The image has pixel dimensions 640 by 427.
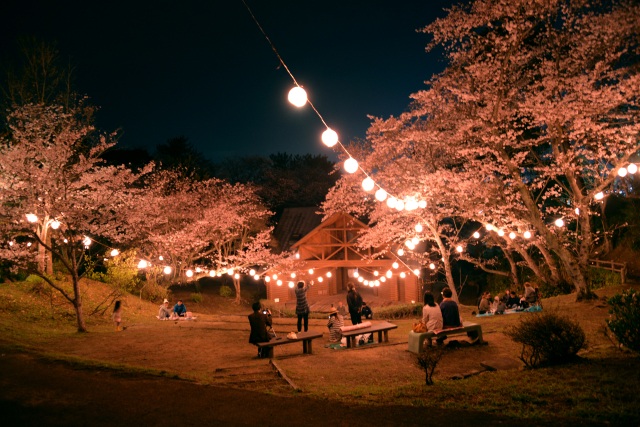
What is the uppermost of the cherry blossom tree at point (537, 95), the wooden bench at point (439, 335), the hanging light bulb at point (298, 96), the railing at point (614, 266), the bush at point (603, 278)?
the cherry blossom tree at point (537, 95)

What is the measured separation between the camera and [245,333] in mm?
13508

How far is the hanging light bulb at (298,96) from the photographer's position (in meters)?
6.88

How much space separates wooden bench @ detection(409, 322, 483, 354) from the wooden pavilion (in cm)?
1459

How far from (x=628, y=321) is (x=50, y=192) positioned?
1621 cm

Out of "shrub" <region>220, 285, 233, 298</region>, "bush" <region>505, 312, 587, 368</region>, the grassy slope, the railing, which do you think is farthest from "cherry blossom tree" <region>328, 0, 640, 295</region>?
"shrub" <region>220, 285, 233, 298</region>

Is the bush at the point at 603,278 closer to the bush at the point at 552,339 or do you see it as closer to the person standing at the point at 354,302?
the person standing at the point at 354,302

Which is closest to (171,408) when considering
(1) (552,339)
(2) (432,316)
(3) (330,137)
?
(3) (330,137)

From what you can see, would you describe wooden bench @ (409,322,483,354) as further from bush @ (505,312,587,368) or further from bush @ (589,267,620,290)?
bush @ (589,267,620,290)

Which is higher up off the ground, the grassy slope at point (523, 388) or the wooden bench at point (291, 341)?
the wooden bench at point (291, 341)

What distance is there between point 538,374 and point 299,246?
21493 millimetres

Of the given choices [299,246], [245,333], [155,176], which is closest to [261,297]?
[299,246]

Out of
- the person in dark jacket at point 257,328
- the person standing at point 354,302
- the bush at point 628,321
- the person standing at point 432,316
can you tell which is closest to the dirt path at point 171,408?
the person in dark jacket at point 257,328

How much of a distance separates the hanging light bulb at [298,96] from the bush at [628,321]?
264 inches

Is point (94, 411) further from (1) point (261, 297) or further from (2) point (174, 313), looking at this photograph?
(1) point (261, 297)
